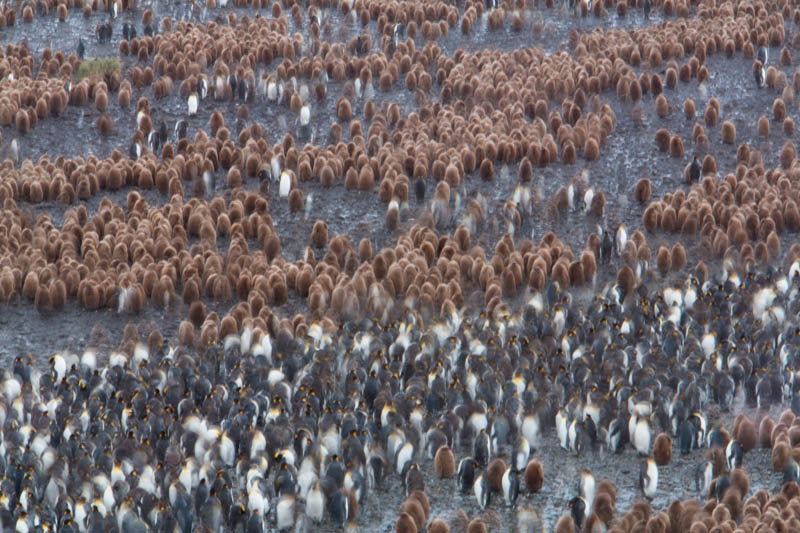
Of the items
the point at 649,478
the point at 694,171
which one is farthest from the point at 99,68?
the point at 649,478

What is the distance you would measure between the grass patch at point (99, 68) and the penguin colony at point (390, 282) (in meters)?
0.17

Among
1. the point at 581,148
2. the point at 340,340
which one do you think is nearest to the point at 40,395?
the point at 340,340

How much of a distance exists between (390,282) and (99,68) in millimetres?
8405

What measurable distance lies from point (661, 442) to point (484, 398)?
68.0 inches

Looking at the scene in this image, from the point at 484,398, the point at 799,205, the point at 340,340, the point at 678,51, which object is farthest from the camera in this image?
the point at 678,51

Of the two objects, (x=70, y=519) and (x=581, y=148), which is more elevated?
(x=581, y=148)

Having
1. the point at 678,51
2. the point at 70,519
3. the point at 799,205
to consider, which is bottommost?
the point at 70,519

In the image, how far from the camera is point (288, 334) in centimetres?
1194

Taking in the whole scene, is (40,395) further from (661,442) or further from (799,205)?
(799,205)

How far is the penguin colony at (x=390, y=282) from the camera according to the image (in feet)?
31.8

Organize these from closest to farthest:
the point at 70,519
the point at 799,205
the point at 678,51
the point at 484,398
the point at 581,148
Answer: the point at 70,519
the point at 484,398
the point at 799,205
the point at 581,148
the point at 678,51

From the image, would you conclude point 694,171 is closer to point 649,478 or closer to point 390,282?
point 390,282

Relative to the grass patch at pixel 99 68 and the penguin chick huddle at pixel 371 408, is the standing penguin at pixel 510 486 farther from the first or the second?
the grass patch at pixel 99 68

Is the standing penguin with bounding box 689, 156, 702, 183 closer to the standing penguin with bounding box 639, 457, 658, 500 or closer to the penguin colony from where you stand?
the penguin colony
